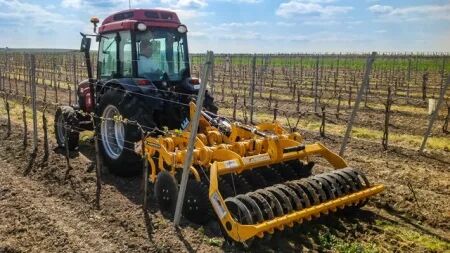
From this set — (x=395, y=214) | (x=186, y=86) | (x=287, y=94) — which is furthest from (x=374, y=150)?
(x=287, y=94)

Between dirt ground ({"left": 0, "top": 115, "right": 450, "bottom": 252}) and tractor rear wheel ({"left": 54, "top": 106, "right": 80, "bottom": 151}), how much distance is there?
2.62ft

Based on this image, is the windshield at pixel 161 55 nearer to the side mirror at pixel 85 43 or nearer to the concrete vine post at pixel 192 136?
the side mirror at pixel 85 43

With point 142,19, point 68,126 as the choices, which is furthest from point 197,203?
point 68,126

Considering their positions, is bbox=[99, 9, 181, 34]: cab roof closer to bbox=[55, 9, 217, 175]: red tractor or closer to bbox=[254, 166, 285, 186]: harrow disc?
bbox=[55, 9, 217, 175]: red tractor

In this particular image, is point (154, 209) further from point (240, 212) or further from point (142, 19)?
point (142, 19)

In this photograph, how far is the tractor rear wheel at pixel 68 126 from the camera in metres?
8.32

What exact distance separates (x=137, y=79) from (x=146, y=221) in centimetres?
230

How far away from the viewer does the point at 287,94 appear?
2077 centimetres

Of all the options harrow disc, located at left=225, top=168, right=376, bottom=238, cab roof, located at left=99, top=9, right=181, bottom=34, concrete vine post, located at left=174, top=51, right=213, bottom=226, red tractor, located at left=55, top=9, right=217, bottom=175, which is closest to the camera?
harrow disc, located at left=225, top=168, right=376, bottom=238

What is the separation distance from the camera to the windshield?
696 centimetres

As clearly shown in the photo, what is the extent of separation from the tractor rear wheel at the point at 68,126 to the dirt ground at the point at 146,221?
0.80 meters

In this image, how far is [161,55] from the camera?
23.7ft

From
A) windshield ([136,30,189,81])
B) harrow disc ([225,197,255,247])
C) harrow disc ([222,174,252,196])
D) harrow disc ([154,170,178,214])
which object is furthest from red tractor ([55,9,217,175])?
harrow disc ([225,197,255,247])

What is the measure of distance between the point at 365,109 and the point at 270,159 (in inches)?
429
